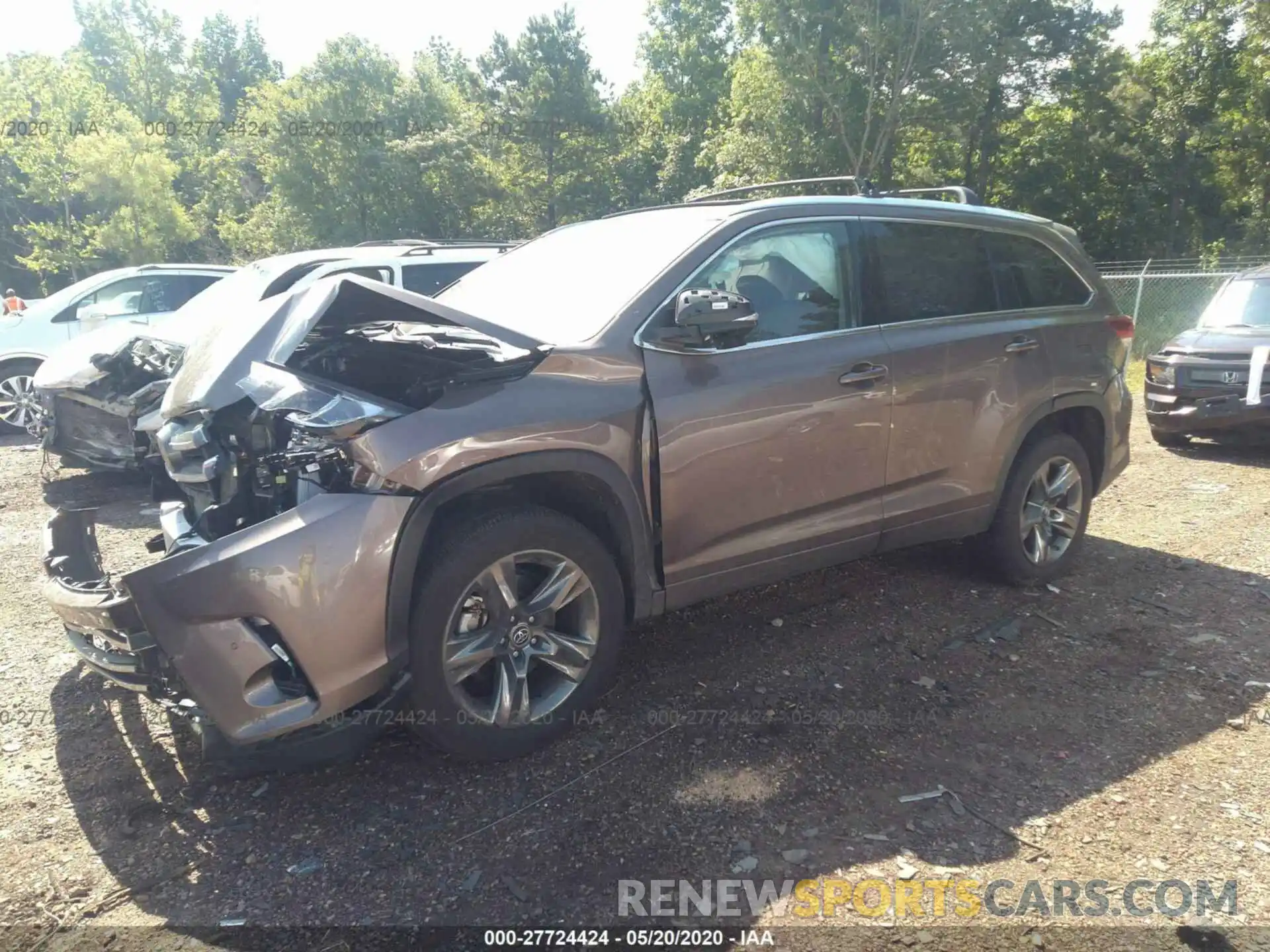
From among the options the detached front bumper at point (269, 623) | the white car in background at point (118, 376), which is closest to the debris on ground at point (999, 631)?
the detached front bumper at point (269, 623)

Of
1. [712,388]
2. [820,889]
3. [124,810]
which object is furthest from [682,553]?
[124,810]

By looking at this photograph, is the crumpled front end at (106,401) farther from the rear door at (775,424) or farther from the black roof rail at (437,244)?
the rear door at (775,424)

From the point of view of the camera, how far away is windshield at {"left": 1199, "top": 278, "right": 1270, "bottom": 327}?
7.89 m

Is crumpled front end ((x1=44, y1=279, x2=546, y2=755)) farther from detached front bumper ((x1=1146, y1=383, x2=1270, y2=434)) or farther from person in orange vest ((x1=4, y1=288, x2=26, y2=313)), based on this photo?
person in orange vest ((x1=4, y1=288, x2=26, y2=313))

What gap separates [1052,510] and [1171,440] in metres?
4.72

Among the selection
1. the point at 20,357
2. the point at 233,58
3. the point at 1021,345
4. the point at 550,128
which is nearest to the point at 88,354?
the point at 20,357

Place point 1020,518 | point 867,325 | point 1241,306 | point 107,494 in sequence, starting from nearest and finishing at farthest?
point 867,325
point 1020,518
point 107,494
point 1241,306

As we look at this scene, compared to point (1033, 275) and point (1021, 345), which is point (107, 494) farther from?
point (1033, 275)

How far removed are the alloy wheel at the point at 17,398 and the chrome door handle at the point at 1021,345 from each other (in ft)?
32.6

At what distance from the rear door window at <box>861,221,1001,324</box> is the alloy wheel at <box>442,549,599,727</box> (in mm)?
1911

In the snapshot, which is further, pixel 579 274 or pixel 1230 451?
pixel 1230 451

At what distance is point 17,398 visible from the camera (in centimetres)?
939

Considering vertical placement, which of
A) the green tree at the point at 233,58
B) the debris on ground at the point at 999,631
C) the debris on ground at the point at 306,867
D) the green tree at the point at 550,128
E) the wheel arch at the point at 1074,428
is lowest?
the debris on ground at the point at 999,631

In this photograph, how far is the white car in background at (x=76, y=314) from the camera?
937 centimetres
